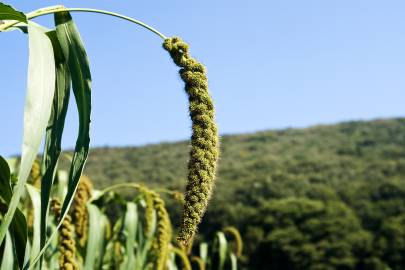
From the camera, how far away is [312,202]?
102ft

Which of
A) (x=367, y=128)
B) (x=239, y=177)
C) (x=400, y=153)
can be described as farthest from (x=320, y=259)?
(x=367, y=128)

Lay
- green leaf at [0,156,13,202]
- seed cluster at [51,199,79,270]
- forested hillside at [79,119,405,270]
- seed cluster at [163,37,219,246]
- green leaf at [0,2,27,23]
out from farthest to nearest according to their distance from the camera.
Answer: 1. forested hillside at [79,119,405,270]
2. seed cluster at [51,199,79,270]
3. green leaf at [0,156,13,202]
4. green leaf at [0,2,27,23]
5. seed cluster at [163,37,219,246]

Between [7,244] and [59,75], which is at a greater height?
[59,75]

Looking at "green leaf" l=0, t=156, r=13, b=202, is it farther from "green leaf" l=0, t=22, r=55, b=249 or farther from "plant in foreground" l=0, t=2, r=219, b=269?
"green leaf" l=0, t=22, r=55, b=249

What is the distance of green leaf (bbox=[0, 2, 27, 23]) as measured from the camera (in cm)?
111

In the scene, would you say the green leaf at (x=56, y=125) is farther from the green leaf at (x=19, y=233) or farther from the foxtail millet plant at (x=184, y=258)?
the foxtail millet plant at (x=184, y=258)

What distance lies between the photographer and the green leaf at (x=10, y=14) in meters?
1.11

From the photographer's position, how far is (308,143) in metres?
53.7

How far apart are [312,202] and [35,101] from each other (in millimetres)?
30441

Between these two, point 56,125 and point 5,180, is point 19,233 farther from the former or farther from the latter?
point 56,125

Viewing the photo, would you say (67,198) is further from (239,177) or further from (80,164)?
(239,177)

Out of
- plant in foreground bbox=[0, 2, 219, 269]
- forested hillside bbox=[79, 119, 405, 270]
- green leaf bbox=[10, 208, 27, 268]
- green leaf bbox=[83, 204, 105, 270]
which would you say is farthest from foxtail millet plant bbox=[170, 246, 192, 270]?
forested hillside bbox=[79, 119, 405, 270]

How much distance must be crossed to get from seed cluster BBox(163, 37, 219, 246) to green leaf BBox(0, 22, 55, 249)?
19 centimetres

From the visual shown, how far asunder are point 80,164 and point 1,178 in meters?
0.24
